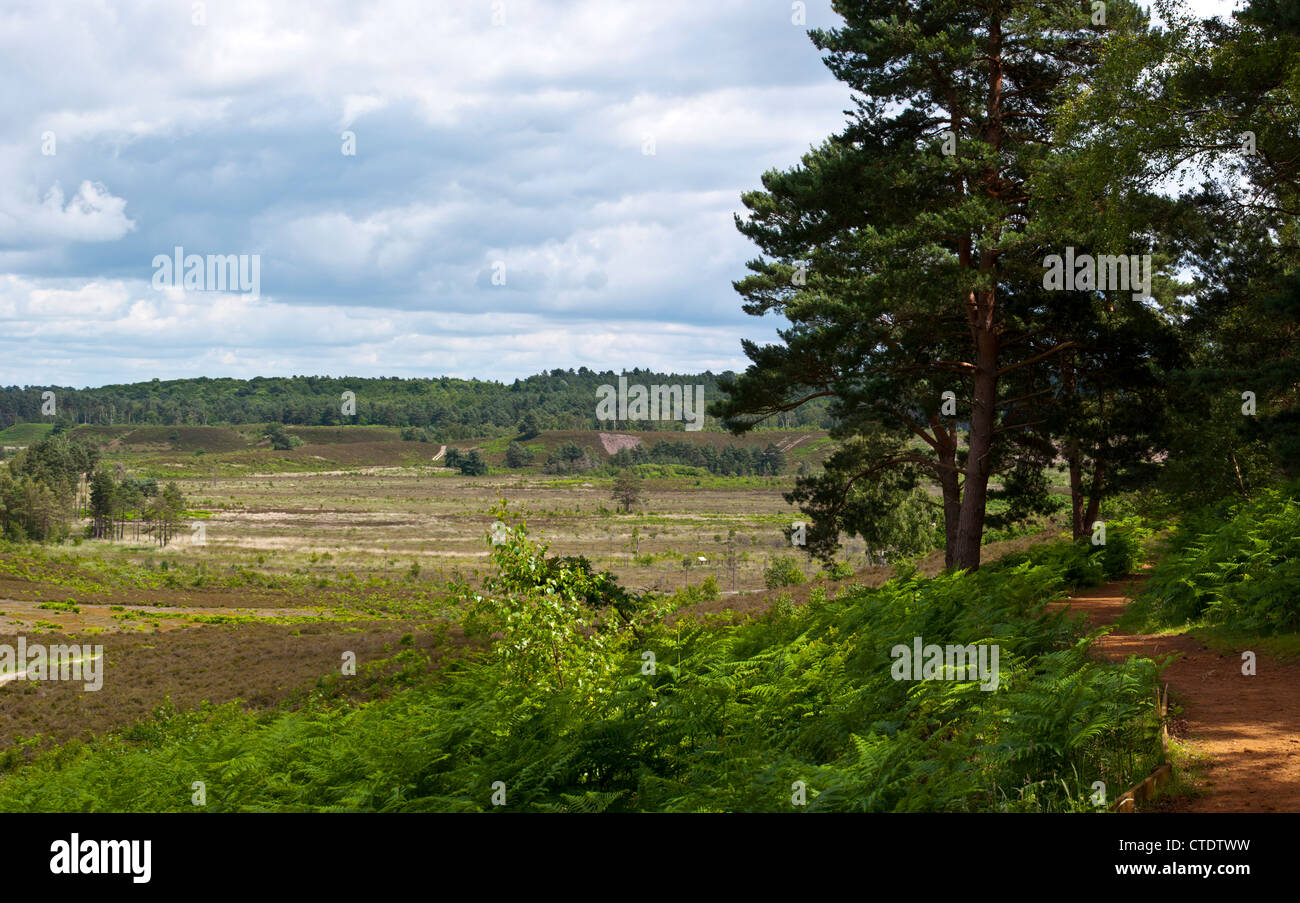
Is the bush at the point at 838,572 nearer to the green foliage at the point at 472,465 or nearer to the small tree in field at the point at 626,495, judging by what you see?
the small tree in field at the point at 626,495

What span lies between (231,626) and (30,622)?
13.2 metres

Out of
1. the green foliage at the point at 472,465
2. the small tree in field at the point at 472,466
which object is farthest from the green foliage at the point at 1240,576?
the small tree in field at the point at 472,466

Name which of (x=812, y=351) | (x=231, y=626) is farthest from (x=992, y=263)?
(x=231, y=626)

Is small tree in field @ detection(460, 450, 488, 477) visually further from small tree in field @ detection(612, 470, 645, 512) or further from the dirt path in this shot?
the dirt path

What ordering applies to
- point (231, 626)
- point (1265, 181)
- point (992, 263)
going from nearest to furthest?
point (1265, 181) → point (992, 263) → point (231, 626)

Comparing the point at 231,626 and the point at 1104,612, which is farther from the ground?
the point at 1104,612

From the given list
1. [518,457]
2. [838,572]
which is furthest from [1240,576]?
[518,457]

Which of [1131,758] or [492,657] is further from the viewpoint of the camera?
[492,657]

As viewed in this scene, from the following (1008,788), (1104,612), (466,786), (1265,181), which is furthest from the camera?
(1265,181)

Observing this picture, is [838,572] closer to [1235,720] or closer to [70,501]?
[1235,720]

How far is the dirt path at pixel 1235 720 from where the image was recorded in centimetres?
563
